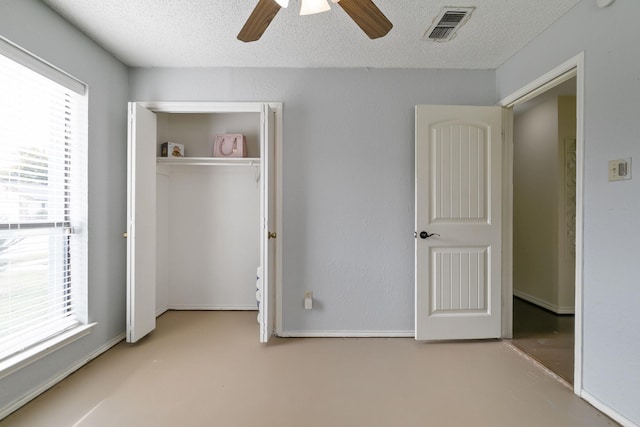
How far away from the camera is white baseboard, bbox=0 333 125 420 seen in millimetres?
1608

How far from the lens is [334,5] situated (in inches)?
72.4

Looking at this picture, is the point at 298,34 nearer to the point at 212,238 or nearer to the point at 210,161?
the point at 210,161

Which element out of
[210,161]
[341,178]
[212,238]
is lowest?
[212,238]

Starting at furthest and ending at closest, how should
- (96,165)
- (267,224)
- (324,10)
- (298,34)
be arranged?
(267,224)
(96,165)
(298,34)
(324,10)

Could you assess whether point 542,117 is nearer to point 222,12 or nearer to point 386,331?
point 386,331

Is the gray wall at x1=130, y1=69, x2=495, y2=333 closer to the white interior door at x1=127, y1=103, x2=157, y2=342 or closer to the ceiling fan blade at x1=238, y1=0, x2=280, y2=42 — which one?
the white interior door at x1=127, y1=103, x2=157, y2=342

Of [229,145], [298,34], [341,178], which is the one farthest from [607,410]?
[229,145]

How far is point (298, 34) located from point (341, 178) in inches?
45.9

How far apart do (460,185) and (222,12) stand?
7.24ft

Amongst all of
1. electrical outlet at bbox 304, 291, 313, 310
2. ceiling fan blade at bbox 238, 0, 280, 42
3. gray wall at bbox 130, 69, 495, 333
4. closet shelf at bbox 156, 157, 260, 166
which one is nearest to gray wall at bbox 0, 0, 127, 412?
gray wall at bbox 130, 69, 495, 333

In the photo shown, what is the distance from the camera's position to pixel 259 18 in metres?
1.40

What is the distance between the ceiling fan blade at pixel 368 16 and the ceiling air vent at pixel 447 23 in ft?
2.37

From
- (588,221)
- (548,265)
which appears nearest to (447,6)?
(588,221)

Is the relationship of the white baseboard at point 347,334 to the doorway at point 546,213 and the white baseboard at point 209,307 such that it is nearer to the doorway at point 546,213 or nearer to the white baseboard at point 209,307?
the white baseboard at point 209,307
